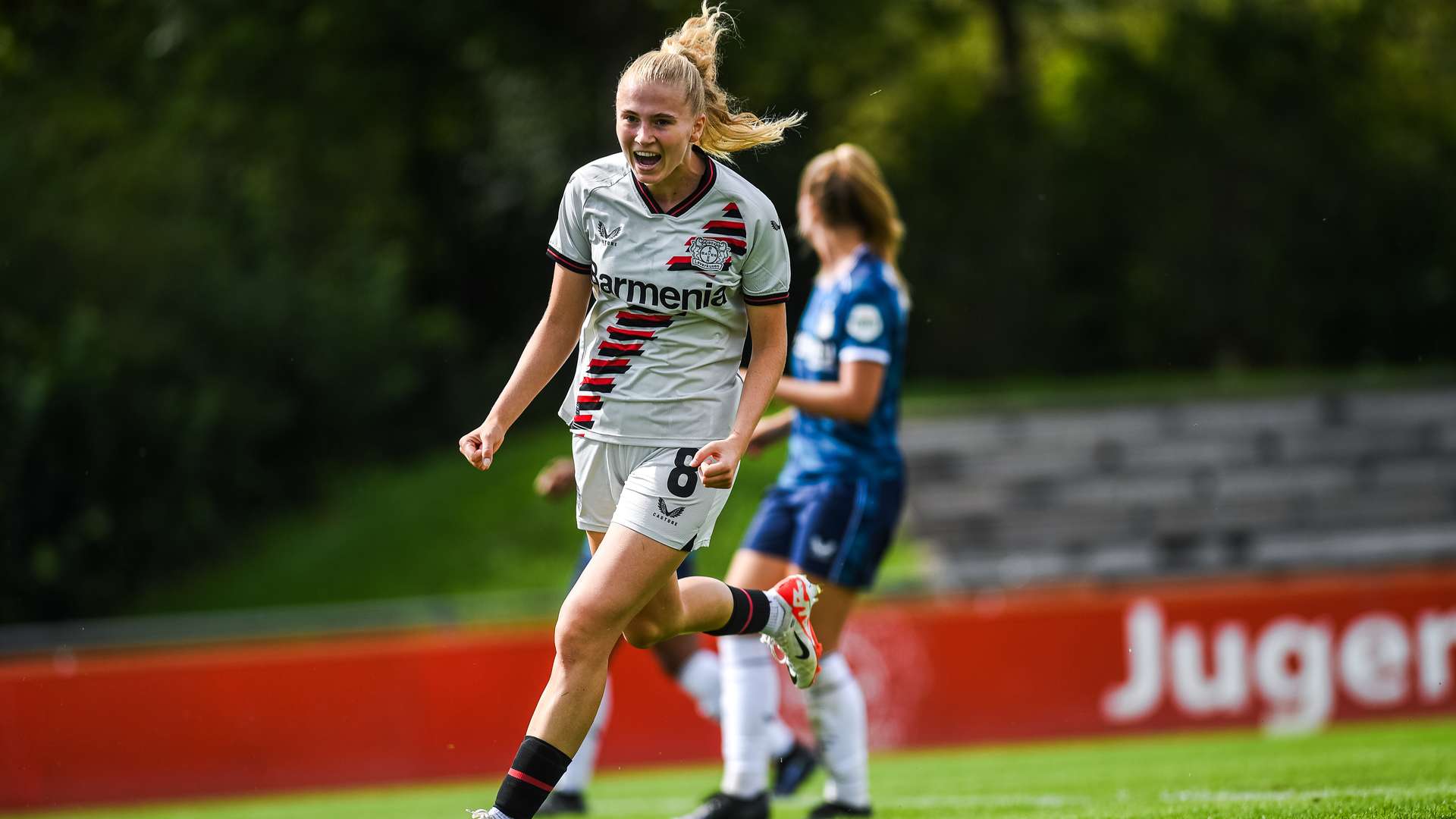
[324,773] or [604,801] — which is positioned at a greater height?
[604,801]

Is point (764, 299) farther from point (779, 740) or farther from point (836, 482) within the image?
point (779, 740)

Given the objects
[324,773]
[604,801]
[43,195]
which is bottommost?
[324,773]

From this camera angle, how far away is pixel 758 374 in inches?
179

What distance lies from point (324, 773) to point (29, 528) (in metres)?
6.40

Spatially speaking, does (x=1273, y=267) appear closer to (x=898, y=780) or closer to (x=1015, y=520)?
(x=1015, y=520)

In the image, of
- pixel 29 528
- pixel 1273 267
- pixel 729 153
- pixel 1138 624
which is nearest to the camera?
pixel 729 153

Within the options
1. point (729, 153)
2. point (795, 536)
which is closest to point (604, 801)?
point (795, 536)

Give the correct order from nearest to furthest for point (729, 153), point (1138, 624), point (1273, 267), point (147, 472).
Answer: point (729, 153) < point (1138, 624) < point (147, 472) < point (1273, 267)

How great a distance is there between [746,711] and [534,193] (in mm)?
17444

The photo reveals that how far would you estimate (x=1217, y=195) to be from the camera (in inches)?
818

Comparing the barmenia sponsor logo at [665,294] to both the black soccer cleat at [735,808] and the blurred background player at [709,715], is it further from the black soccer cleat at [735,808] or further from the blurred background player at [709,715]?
the blurred background player at [709,715]

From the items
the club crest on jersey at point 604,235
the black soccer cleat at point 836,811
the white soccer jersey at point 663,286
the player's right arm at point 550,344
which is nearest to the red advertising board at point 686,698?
the black soccer cleat at point 836,811

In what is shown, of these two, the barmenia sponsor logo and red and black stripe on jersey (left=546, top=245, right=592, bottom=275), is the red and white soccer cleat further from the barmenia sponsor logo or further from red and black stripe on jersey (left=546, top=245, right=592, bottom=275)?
red and black stripe on jersey (left=546, top=245, right=592, bottom=275)

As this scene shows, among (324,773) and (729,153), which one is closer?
(729,153)
